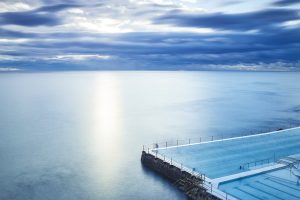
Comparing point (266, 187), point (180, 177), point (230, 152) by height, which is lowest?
point (180, 177)

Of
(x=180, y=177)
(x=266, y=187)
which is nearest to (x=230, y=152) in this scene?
(x=180, y=177)

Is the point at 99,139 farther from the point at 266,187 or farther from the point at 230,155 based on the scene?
the point at 266,187

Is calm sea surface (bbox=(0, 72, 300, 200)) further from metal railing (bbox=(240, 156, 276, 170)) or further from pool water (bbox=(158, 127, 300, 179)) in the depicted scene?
metal railing (bbox=(240, 156, 276, 170))

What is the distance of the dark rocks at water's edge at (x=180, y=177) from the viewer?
1339 inches

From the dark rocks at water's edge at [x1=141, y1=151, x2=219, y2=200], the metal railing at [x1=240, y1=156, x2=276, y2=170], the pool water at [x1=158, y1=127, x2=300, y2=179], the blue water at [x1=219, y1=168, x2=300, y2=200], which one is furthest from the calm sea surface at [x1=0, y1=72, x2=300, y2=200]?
the metal railing at [x1=240, y1=156, x2=276, y2=170]

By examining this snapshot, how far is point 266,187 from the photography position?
3431 centimetres

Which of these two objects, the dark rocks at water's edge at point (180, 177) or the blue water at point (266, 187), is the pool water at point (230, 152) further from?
the blue water at point (266, 187)

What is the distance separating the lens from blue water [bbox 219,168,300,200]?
3231 cm

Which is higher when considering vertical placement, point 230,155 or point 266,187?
point 230,155

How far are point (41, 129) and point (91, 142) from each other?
14905 millimetres

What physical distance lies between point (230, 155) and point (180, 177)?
30.4 ft

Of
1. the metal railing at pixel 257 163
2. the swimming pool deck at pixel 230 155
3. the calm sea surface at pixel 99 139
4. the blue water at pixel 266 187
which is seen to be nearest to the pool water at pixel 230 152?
the swimming pool deck at pixel 230 155

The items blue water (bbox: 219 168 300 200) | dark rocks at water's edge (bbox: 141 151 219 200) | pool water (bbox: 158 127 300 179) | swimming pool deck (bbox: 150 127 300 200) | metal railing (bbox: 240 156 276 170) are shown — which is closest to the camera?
blue water (bbox: 219 168 300 200)

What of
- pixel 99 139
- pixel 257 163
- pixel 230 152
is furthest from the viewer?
pixel 99 139
